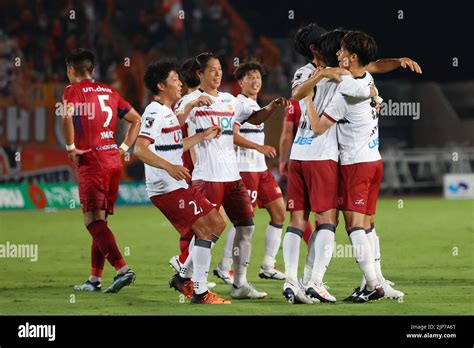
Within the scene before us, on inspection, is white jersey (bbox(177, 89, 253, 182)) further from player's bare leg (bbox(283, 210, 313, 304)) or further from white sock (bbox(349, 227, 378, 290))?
white sock (bbox(349, 227, 378, 290))

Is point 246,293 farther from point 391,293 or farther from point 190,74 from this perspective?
point 190,74

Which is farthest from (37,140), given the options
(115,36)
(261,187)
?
(261,187)

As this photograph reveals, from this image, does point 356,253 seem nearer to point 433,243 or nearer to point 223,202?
point 223,202

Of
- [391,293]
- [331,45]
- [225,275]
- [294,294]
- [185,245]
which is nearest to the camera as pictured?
[294,294]

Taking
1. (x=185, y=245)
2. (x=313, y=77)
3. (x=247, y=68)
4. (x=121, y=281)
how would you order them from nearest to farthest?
(x=313, y=77) → (x=121, y=281) → (x=185, y=245) → (x=247, y=68)

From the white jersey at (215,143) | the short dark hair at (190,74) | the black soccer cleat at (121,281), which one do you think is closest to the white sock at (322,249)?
the white jersey at (215,143)

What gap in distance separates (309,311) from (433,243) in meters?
6.69

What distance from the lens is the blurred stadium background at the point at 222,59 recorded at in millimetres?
24531

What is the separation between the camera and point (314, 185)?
27.9 ft

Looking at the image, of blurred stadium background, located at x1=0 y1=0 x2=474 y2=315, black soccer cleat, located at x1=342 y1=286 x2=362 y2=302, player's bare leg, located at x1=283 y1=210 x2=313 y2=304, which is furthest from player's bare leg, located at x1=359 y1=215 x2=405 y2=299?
blurred stadium background, located at x1=0 y1=0 x2=474 y2=315

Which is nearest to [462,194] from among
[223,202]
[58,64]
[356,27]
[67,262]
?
[356,27]

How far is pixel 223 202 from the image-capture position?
365 inches

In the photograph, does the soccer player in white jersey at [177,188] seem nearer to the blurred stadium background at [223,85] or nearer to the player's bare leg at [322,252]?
the player's bare leg at [322,252]

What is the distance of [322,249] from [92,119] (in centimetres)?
277
